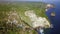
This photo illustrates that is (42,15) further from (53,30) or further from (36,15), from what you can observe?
(53,30)

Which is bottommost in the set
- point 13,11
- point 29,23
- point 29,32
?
point 29,32

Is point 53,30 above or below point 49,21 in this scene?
below

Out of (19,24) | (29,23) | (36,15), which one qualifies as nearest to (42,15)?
(36,15)

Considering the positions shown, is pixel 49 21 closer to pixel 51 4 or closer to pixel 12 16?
pixel 51 4

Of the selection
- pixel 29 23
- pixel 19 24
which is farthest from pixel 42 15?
pixel 19 24

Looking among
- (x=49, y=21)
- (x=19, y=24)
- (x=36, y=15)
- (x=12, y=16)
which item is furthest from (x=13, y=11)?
(x=49, y=21)

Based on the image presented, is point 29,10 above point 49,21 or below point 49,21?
above

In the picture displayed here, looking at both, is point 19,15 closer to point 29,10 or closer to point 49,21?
point 29,10
